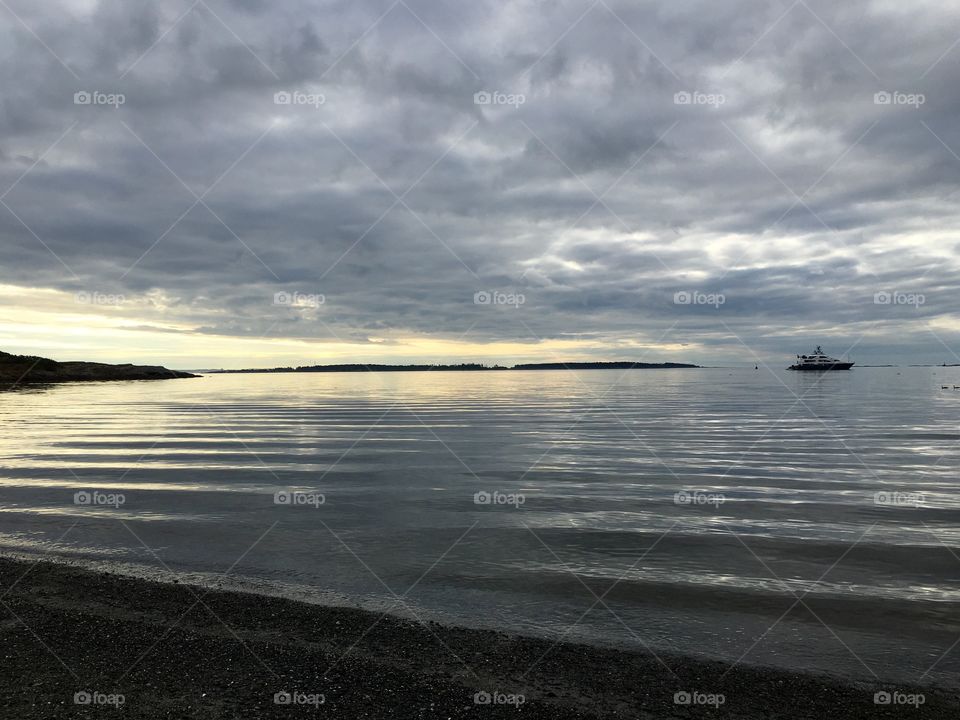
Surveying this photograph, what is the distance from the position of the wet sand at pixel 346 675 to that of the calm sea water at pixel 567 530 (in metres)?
0.80

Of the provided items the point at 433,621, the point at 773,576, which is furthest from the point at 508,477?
the point at 433,621

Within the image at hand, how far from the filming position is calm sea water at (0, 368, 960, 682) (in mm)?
9742

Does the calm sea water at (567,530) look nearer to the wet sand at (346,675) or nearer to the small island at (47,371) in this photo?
the wet sand at (346,675)

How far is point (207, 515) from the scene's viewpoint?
16828mm

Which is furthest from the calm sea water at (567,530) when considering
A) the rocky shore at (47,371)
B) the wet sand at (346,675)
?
the rocky shore at (47,371)

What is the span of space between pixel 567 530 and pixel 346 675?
29.1ft

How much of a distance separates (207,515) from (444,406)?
47234 millimetres

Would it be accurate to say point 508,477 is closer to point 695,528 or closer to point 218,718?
point 695,528

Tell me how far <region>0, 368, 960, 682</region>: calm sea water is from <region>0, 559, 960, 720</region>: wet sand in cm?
80

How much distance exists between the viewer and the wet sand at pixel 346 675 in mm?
6723

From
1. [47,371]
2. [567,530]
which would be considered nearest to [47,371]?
[47,371]

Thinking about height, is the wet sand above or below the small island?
below

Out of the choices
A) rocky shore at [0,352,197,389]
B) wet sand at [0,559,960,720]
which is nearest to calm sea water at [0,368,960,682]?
wet sand at [0,559,960,720]

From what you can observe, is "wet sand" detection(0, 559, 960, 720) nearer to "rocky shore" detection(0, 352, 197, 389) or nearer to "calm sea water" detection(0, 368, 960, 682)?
"calm sea water" detection(0, 368, 960, 682)
